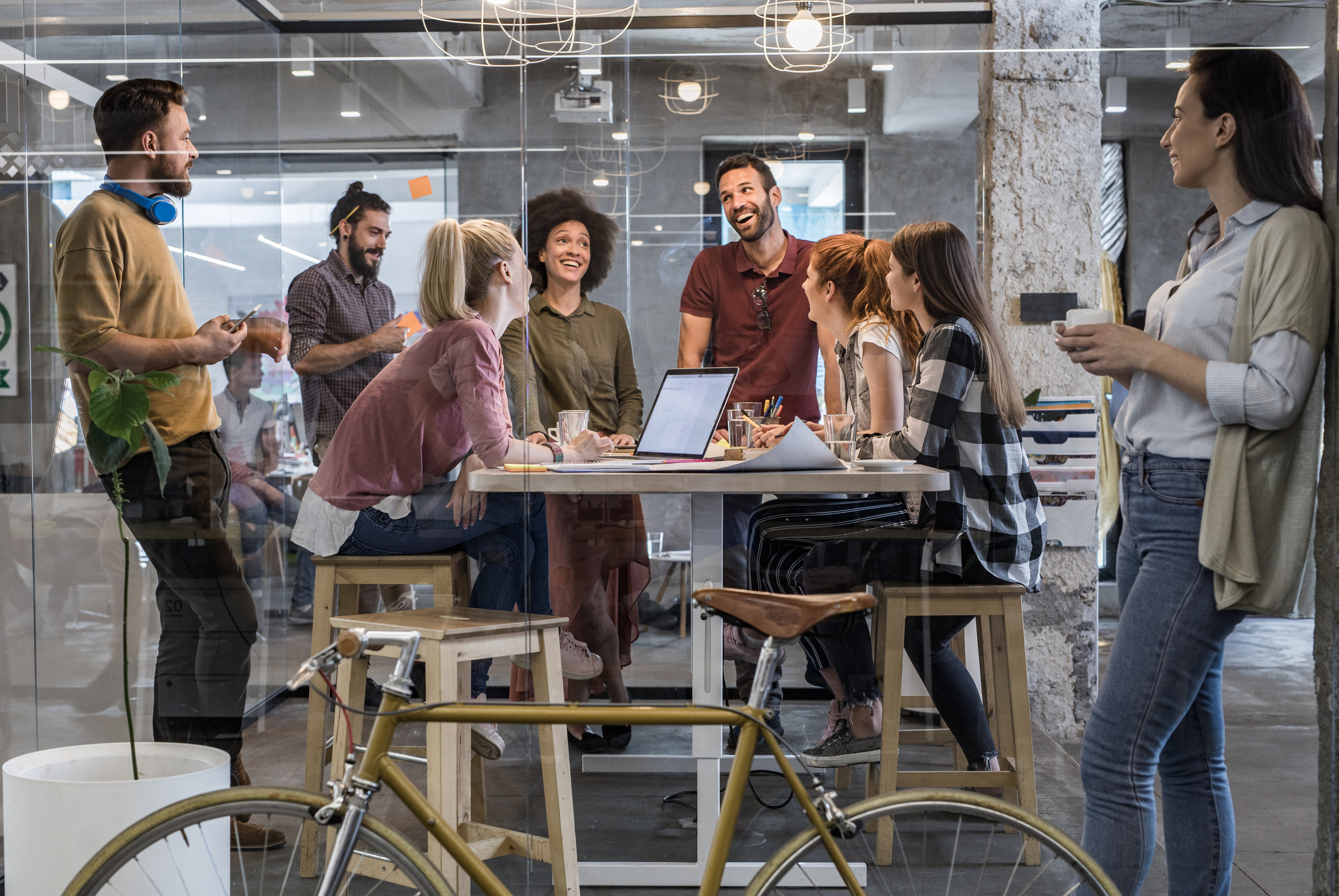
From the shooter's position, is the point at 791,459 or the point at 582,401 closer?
the point at 791,459

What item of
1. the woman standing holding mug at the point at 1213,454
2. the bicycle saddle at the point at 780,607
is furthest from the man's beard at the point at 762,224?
the bicycle saddle at the point at 780,607

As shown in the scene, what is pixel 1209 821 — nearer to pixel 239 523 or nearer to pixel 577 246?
pixel 577 246

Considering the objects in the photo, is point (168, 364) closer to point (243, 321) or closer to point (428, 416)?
point (243, 321)

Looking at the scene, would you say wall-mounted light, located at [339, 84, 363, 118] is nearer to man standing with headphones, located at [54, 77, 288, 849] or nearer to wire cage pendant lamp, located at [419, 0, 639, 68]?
wire cage pendant lamp, located at [419, 0, 639, 68]

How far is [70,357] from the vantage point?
2.59 meters

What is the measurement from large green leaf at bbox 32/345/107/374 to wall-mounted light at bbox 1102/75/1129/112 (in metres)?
2.44

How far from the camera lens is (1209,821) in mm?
1876

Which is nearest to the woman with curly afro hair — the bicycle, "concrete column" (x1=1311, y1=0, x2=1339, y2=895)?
the bicycle

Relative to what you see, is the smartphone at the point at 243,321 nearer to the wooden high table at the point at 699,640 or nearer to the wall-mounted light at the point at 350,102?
the wall-mounted light at the point at 350,102

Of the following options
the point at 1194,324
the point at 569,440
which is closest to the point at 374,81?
the point at 569,440

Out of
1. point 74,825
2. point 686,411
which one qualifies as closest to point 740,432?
point 686,411

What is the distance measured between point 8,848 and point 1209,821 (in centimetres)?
213

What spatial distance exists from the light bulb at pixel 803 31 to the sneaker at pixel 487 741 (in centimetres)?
185

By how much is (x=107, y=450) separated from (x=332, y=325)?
22.2 inches
